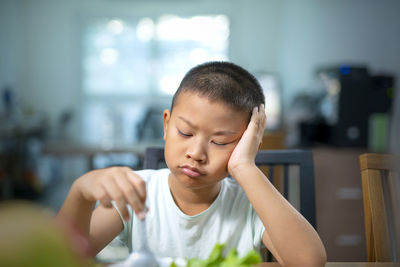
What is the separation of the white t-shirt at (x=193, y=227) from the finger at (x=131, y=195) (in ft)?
0.93

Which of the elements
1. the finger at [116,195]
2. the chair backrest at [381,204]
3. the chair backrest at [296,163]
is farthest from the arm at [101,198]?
the chair backrest at [381,204]

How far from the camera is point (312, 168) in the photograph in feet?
2.88

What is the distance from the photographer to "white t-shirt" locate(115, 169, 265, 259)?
32.0 inches

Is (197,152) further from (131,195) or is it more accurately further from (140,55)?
(140,55)

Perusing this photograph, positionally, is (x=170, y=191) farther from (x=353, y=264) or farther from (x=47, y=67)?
(x=47, y=67)

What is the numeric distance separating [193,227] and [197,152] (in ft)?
0.71

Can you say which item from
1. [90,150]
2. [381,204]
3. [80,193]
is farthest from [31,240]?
[90,150]

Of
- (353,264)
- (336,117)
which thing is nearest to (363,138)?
(336,117)

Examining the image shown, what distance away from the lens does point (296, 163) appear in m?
0.90

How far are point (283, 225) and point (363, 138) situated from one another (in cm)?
228

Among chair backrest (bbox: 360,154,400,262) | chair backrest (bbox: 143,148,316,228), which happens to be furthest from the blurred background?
chair backrest (bbox: 360,154,400,262)

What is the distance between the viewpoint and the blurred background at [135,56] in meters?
4.06

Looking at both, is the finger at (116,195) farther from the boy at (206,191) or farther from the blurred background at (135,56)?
the blurred background at (135,56)

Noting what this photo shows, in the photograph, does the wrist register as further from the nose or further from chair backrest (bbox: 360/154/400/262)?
chair backrest (bbox: 360/154/400/262)
